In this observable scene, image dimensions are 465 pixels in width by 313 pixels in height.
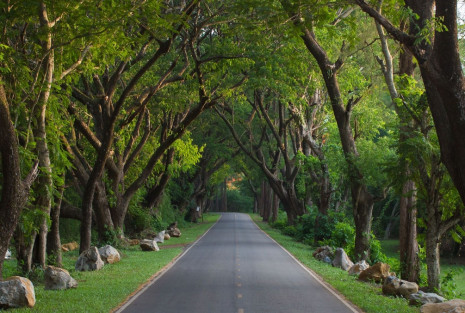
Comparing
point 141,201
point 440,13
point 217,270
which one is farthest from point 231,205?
point 440,13

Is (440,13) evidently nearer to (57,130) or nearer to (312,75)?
(57,130)

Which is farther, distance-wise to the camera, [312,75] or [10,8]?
[312,75]

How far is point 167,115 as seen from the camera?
29.4 metres

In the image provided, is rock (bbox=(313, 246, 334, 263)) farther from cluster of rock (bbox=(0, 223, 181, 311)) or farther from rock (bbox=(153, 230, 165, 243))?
rock (bbox=(153, 230, 165, 243))

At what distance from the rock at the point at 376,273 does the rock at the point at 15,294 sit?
964 cm

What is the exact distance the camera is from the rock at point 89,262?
57.6 feet

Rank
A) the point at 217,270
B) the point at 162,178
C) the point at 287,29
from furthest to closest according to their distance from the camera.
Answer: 1. the point at 162,178
2. the point at 217,270
3. the point at 287,29

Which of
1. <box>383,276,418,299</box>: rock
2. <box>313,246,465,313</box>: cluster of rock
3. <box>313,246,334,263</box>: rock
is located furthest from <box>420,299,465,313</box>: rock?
<box>313,246,334,263</box>: rock

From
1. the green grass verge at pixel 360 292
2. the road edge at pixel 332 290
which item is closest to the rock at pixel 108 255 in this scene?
the road edge at pixel 332 290

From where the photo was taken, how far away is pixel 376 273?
52.3 feet

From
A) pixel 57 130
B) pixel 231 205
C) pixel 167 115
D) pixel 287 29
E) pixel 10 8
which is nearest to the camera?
pixel 10 8

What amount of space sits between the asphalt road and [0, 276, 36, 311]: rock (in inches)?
69.1

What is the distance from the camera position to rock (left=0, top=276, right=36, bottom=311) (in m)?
10.2

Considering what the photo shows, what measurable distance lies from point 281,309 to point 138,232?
78.8ft
